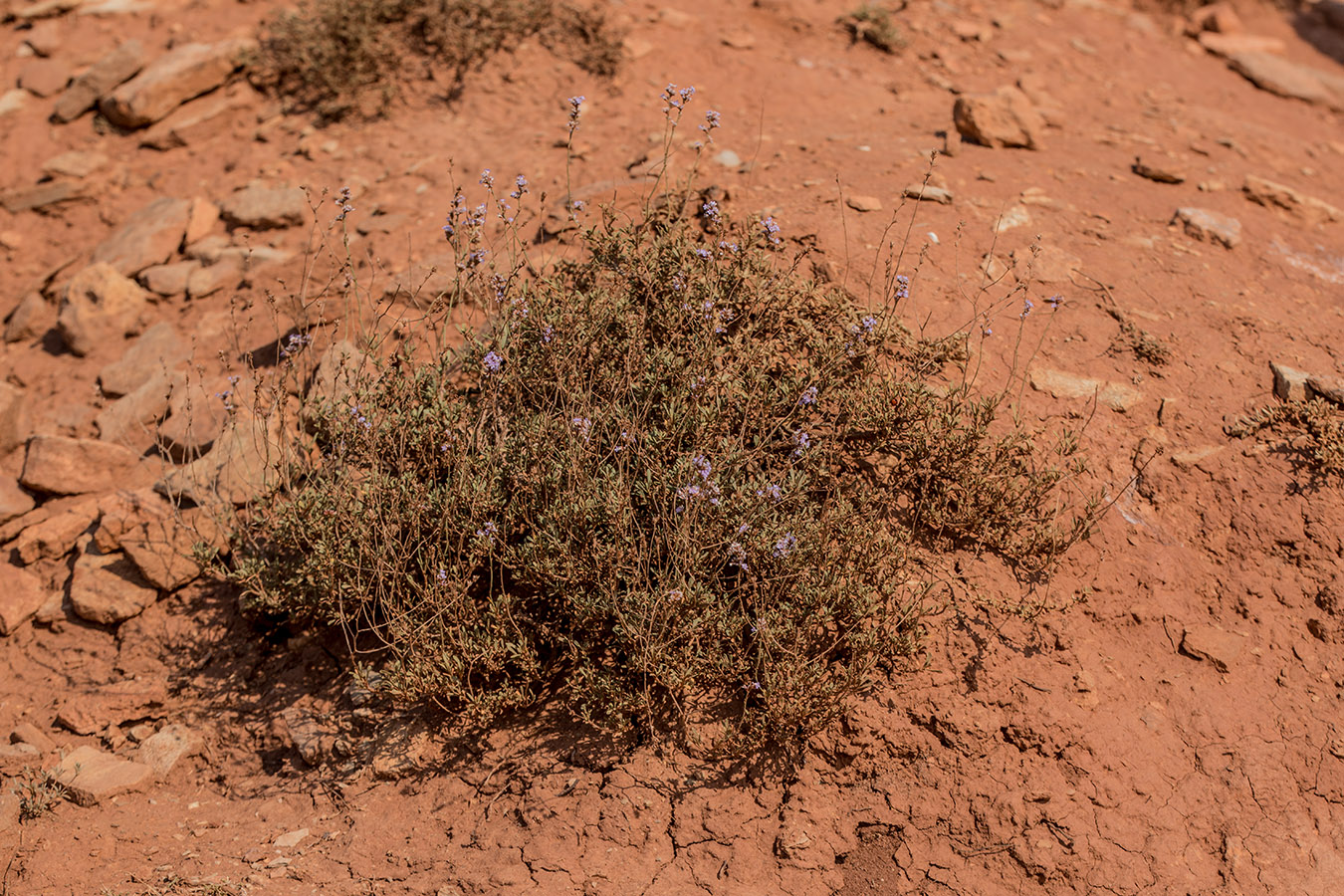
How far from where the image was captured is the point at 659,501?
3863 mm

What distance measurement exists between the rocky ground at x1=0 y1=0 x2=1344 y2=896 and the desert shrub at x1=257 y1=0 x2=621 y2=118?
0.57 ft

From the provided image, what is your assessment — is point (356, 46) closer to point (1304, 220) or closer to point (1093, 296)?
Result: point (1093, 296)

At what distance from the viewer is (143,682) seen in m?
4.34

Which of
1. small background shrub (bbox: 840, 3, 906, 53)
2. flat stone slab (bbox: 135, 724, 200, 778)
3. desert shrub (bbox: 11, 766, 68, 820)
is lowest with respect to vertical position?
flat stone slab (bbox: 135, 724, 200, 778)

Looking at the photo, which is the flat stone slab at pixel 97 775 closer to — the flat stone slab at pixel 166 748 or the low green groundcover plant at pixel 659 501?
the flat stone slab at pixel 166 748

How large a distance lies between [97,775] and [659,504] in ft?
8.14

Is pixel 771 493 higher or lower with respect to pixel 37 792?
higher

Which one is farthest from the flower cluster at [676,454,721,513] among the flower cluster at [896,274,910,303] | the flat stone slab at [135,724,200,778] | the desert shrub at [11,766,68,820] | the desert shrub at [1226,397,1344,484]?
the desert shrub at [11,766,68,820]

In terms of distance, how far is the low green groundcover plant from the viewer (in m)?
3.70

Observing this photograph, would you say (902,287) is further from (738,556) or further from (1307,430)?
(1307,430)

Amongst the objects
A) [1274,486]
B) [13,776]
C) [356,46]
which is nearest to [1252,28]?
[1274,486]

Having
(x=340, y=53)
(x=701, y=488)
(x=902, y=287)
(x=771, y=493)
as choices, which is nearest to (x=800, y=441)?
(x=771, y=493)

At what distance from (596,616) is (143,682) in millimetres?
2132

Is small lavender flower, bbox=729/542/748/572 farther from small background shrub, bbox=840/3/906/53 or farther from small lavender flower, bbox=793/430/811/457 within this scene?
small background shrub, bbox=840/3/906/53
